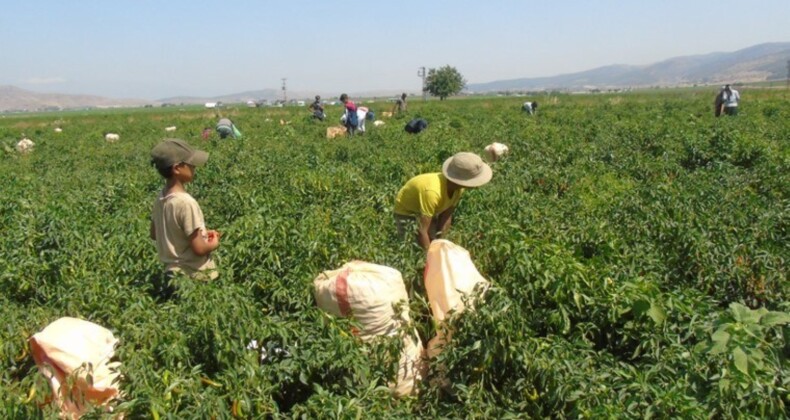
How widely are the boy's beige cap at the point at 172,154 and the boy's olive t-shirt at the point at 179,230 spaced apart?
215 millimetres

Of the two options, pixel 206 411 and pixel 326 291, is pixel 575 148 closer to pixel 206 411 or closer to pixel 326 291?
pixel 326 291

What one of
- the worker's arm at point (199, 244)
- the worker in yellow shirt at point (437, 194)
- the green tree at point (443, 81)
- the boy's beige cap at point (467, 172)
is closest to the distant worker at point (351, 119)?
the worker in yellow shirt at point (437, 194)

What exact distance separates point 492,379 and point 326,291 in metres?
1.11

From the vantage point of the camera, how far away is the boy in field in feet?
12.8

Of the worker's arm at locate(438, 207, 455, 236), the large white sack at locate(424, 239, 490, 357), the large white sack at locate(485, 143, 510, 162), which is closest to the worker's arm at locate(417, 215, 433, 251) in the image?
the worker's arm at locate(438, 207, 455, 236)

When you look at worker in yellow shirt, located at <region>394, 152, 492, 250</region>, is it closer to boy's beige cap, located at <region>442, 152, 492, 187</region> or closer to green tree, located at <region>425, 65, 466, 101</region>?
boy's beige cap, located at <region>442, 152, 492, 187</region>

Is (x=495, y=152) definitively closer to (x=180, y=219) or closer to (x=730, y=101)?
(x=180, y=219)

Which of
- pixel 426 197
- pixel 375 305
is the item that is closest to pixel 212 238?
pixel 375 305

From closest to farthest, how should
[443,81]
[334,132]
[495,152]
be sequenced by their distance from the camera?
[495,152] < [334,132] < [443,81]

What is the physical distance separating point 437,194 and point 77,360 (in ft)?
9.22

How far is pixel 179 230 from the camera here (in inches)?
159

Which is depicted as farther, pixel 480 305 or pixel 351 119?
pixel 351 119

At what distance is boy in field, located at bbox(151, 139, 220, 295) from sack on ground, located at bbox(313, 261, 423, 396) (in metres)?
0.85

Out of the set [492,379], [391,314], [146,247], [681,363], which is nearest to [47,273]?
[146,247]
